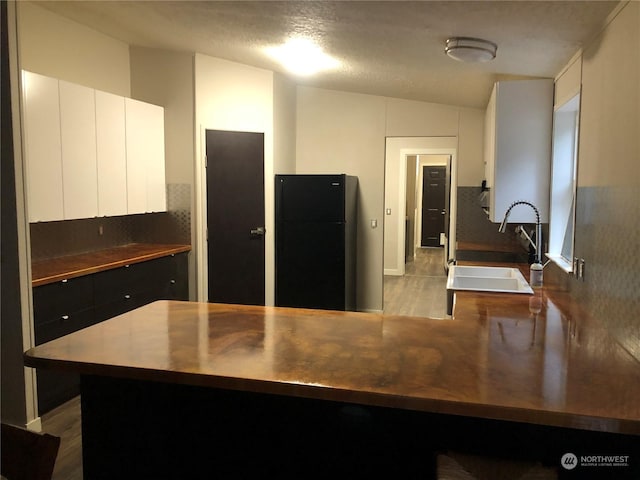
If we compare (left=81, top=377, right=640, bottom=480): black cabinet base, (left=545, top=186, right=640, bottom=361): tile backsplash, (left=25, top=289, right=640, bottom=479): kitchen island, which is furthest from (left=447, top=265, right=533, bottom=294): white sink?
(left=81, top=377, right=640, bottom=480): black cabinet base

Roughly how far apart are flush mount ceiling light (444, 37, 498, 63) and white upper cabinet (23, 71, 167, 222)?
2489mm

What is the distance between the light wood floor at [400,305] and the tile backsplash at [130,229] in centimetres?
128

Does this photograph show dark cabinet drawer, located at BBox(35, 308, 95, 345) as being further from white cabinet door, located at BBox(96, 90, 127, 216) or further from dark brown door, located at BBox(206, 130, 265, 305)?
dark brown door, located at BBox(206, 130, 265, 305)

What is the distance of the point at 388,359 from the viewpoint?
1586mm

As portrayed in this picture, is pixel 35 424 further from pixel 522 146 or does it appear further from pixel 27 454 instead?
pixel 522 146

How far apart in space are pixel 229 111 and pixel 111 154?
4.15ft

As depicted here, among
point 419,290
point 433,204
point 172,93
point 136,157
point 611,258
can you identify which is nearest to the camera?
point 611,258

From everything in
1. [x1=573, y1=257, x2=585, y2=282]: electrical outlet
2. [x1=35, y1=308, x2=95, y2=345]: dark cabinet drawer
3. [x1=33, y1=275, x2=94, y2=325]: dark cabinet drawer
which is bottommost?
[x1=35, y1=308, x2=95, y2=345]: dark cabinet drawer

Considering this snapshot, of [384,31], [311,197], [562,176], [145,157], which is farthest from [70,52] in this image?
[562,176]

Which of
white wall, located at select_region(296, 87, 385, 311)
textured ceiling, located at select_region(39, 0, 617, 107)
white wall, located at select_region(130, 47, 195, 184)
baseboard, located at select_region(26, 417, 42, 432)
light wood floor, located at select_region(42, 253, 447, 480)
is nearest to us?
textured ceiling, located at select_region(39, 0, 617, 107)

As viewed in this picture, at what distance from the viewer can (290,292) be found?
5180 mm

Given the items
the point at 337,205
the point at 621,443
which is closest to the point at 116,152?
the point at 337,205

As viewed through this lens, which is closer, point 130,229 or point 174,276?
point 174,276

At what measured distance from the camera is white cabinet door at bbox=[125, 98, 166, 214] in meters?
4.25
